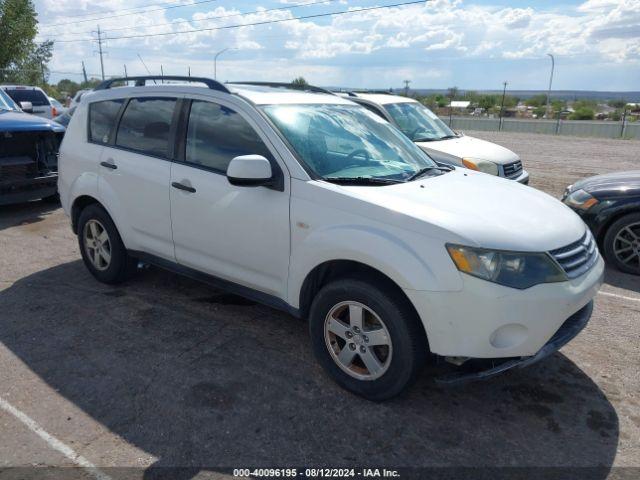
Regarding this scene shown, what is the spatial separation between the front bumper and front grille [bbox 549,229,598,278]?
0.39ft

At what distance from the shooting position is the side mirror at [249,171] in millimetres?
3383

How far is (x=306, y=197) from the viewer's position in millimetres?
3400

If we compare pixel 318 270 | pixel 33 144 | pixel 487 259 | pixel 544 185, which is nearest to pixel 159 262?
pixel 318 270

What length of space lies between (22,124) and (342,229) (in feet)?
21.8

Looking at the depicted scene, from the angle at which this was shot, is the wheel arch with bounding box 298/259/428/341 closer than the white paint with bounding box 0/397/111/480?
No

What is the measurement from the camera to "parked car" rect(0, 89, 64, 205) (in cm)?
756

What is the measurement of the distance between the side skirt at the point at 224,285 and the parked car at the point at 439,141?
14.3ft

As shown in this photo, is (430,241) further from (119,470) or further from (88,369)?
(88,369)

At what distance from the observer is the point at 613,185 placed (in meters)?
6.02

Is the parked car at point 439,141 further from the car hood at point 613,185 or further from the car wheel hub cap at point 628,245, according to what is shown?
the car wheel hub cap at point 628,245

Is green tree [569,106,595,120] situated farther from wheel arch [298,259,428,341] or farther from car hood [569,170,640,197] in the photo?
wheel arch [298,259,428,341]

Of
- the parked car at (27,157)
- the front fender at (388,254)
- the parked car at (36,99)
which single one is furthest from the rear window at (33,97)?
the front fender at (388,254)

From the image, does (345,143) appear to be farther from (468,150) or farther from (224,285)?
(468,150)

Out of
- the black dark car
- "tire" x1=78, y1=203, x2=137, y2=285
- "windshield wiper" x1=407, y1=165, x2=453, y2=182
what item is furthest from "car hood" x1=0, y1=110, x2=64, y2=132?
the black dark car
